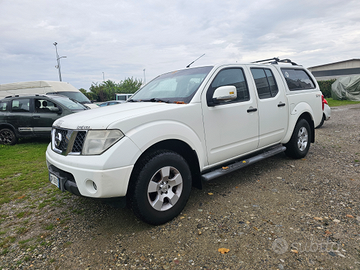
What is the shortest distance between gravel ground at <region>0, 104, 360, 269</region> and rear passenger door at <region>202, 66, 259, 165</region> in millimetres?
666

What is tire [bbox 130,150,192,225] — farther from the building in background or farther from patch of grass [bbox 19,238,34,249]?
the building in background

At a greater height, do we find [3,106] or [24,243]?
[3,106]

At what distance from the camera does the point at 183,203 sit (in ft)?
9.81

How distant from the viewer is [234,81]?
371 centimetres

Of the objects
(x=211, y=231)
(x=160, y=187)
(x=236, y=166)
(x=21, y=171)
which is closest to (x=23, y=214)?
(x=160, y=187)

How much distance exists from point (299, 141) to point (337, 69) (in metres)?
34.5

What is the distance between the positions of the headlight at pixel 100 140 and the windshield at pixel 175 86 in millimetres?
1059

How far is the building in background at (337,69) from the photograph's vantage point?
31666 millimetres

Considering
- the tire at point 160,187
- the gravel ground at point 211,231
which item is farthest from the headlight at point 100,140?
the gravel ground at point 211,231

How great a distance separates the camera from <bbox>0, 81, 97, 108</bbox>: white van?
11.6 meters

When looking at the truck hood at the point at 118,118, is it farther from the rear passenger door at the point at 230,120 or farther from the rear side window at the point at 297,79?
the rear side window at the point at 297,79

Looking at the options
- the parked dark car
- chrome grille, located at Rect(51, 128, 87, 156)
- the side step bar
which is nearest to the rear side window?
the side step bar

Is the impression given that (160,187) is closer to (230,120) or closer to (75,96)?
(230,120)

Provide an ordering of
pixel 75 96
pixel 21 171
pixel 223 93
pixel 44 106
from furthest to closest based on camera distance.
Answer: pixel 75 96 < pixel 44 106 < pixel 21 171 < pixel 223 93
